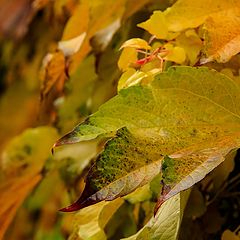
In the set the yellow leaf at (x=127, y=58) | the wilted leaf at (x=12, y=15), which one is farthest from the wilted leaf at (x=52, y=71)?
the wilted leaf at (x=12, y=15)

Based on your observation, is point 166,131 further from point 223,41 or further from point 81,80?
point 81,80

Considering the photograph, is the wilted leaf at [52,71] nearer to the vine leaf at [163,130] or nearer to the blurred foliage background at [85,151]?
the blurred foliage background at [85,151]

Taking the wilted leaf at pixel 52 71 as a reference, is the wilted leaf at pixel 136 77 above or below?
above

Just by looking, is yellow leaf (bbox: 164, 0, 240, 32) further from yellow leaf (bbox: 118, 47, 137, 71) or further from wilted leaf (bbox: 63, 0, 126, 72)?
wilted leaf (bbox: 63, 0, 126, 72)

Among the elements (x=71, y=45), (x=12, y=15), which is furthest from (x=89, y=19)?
(x=12, y=15)

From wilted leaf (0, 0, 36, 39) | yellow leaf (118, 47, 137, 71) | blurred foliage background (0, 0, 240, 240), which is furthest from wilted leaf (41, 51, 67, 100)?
wilted leaf (0, 0, 36, 39)

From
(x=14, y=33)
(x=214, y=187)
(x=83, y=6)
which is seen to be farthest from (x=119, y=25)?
(x=14, y=33)
